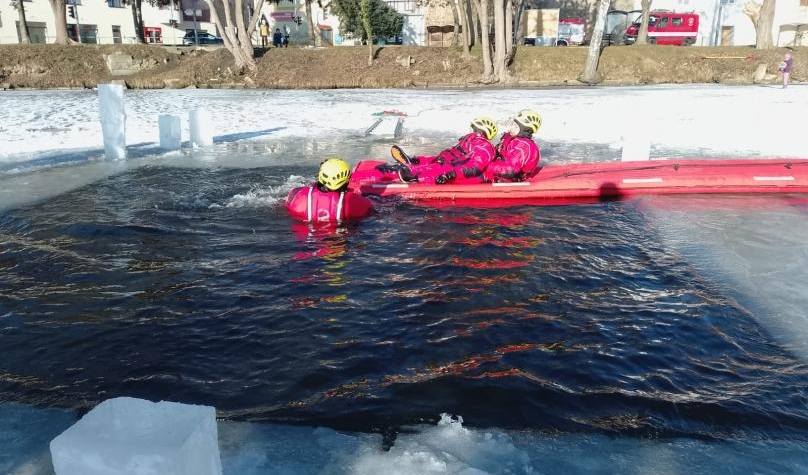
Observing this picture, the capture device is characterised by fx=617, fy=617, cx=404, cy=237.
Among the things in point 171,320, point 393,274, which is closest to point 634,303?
point 393,274

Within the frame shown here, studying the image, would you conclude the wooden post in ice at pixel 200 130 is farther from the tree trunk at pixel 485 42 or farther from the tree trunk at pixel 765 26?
the tree trunk at pixel 765 26

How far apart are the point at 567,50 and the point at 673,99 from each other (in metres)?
10.8

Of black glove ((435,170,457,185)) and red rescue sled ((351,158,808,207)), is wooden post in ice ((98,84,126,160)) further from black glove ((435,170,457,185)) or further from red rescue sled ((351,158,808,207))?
black glove ((435,170,457,185))

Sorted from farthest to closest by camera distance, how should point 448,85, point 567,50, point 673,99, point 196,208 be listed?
point 567,50
point 448,85
point 673,99
point 196,208

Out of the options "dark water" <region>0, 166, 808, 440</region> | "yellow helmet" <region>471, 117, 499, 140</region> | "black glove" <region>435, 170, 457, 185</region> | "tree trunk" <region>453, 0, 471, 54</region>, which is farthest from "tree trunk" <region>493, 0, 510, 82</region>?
"dark water" <region>0, 166, 808, 440</region>

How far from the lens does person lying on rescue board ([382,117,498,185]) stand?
349 inches

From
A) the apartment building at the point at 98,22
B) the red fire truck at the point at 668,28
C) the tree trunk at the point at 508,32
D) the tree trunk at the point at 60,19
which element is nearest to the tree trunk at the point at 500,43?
the tree trunk at the point at 508,32

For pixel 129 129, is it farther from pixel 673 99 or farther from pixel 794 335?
pixel 673 99

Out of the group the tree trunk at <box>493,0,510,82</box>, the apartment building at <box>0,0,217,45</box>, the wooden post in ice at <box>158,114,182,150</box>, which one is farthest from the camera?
the apartment building at <box>0,0,217,45</box>

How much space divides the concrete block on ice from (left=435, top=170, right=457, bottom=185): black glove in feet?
22.8

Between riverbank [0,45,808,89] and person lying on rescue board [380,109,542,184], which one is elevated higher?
riverbank [0,45,808,89]

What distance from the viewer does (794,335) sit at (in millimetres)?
4660

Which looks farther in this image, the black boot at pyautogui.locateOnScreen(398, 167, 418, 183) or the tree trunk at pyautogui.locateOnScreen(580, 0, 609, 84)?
the tree trunk at pyautogui.locateOnScreen(580, 0, 609, 84)

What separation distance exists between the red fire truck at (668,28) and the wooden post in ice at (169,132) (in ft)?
95.2
